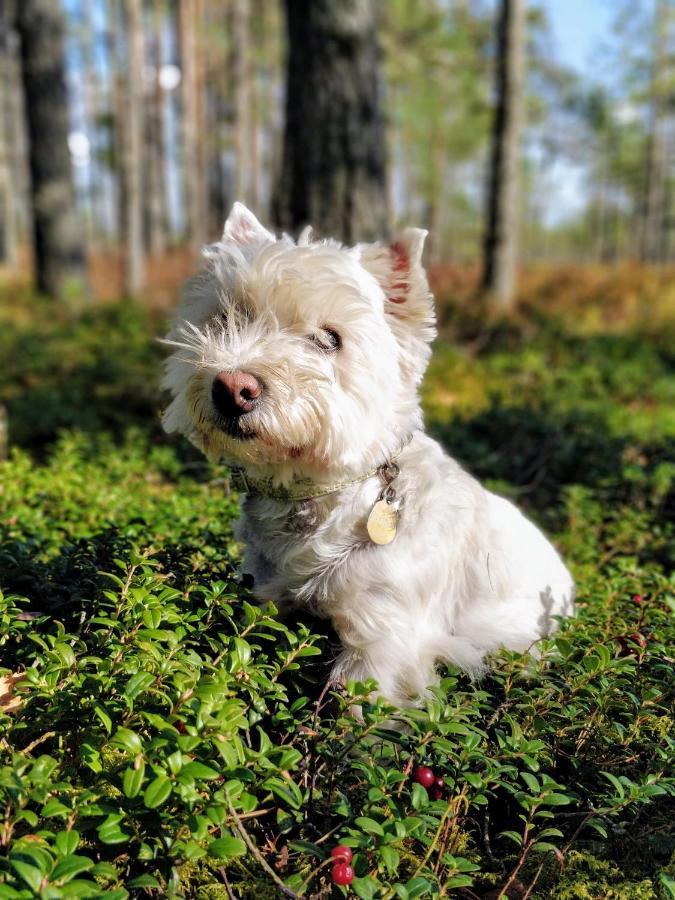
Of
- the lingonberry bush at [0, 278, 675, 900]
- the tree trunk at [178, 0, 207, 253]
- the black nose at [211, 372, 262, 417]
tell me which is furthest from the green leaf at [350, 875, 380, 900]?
the tree trunk at [178, 0, 207, 253]

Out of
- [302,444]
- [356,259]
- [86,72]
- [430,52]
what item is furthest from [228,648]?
[86,72]

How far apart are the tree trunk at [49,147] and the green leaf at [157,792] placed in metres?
14.1

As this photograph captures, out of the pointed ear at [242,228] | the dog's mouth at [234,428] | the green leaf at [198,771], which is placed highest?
A: the pointed ear at [242,228]

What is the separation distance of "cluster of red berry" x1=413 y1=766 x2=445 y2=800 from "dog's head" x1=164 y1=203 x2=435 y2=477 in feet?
3.65

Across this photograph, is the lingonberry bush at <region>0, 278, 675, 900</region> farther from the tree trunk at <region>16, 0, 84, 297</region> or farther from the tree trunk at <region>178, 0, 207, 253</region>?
the tree trunk at <region>178, 0, 207, 253</region>

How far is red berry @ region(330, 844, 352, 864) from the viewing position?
223cm

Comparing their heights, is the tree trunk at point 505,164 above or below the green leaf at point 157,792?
above

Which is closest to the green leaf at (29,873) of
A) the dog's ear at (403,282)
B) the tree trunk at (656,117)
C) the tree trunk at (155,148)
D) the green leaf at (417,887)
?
the green leaf at (417,887)

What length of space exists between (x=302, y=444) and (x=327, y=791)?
1.21m

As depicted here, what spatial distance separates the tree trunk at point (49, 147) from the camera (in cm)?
1411

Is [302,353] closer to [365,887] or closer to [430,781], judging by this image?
[430,781]

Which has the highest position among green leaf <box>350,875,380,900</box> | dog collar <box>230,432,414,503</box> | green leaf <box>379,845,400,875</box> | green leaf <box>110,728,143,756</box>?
dog collar <box>230,432,414,503</box>

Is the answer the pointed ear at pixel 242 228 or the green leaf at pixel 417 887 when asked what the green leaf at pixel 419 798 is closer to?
the green leaf at pixel 417 887

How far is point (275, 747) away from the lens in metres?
2.52
